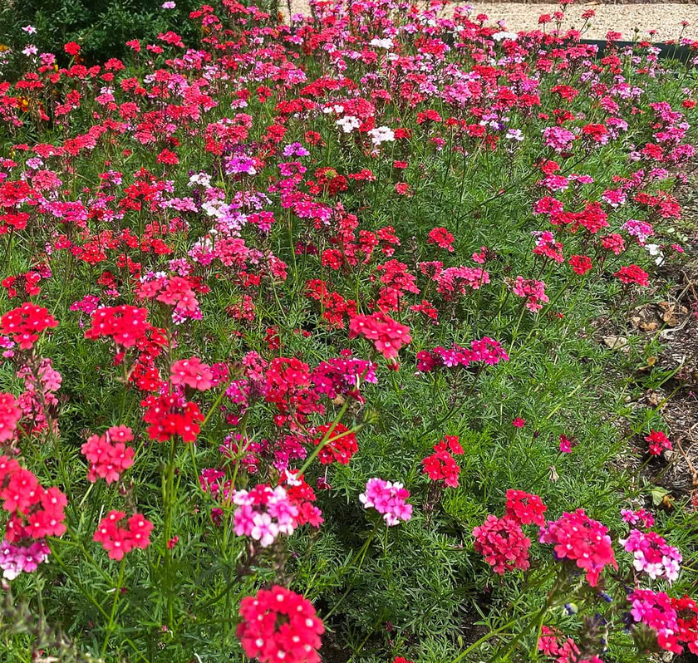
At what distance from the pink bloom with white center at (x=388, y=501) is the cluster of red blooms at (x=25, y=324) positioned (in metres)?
1.28

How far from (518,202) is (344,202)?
1596 millimetres

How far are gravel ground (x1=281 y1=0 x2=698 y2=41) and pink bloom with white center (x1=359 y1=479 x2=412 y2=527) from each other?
12.6 metres

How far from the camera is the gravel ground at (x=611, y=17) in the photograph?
1235 cm

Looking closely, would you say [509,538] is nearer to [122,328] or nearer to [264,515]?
[264,515]

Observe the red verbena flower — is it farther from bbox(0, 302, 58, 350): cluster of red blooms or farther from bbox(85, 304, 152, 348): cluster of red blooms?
bbox(0, 302, 58, 350): cluster of red blooms

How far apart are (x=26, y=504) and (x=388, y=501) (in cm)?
118

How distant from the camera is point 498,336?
4125 millimetres

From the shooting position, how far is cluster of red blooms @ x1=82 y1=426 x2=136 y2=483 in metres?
1.86

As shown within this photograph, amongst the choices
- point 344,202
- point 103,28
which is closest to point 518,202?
point 344,202

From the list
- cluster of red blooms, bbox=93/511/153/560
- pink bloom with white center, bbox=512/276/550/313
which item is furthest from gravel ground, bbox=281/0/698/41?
cluster of red blooms, bbox=93/511/153/560

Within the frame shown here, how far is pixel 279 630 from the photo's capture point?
142 centimetres

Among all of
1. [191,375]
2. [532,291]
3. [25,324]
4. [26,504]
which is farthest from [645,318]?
[26,504]

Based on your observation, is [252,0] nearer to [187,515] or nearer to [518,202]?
[518,202]

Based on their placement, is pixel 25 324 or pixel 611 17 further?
pixel 611 17
